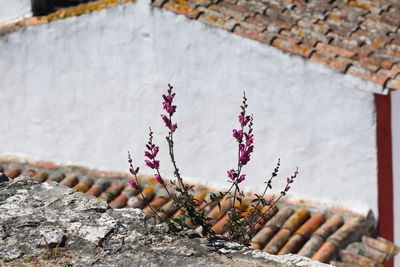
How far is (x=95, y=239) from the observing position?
2588 millimetres

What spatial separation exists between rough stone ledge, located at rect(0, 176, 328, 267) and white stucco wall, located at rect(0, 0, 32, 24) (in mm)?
5790

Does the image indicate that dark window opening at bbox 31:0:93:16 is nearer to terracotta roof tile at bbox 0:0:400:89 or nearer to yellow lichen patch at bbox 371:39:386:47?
terracotta roof tile at bbox 0:0:400:89

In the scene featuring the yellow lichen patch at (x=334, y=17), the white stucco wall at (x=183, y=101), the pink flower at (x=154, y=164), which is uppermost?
the yellow lichen patch at (x=334, y=17)

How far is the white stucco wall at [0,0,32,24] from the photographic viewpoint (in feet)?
27.3

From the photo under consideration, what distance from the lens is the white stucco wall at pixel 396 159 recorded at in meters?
6.27

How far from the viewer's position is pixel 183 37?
282 inches

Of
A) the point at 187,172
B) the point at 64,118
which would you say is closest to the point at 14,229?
the point at 187,172

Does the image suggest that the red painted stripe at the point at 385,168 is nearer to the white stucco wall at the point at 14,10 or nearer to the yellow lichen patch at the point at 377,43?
the yellow lichen patch at the point at 377,43

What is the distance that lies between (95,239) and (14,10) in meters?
6.29

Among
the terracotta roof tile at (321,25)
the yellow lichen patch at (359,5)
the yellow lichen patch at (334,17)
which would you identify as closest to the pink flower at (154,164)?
the terracotta roof tile at (321,25)

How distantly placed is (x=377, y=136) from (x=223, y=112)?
4.99ft

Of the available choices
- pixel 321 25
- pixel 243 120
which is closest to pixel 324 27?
pixel 321 25

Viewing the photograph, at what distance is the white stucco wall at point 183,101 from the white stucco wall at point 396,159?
0.19 m

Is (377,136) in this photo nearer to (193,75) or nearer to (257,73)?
(257,73)
